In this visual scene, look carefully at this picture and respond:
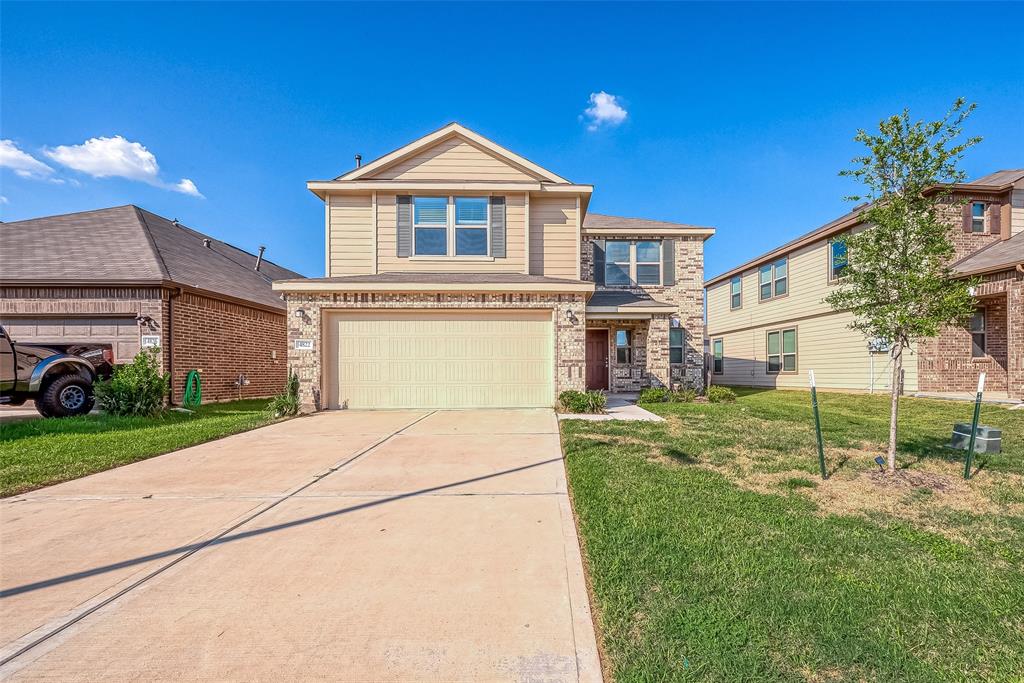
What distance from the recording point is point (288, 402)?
383 inches

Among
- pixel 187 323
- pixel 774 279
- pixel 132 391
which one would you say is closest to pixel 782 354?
pixel 774 279

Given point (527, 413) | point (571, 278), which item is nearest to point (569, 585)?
point (527, 413)

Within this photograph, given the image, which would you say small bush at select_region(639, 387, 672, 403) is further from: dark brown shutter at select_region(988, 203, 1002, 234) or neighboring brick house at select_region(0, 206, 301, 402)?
neighboring brick house at select_region(0, 206, 301, 402)

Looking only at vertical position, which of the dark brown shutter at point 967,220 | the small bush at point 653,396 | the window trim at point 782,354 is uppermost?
the dark brown shutter at point 967,220

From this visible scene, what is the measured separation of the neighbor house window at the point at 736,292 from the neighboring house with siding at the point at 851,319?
0.05 m

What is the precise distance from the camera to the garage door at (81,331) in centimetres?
1084

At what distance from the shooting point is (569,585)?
2.78 m

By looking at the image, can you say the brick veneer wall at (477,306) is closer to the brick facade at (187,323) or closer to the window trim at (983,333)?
A: the brick facade at (187,323)

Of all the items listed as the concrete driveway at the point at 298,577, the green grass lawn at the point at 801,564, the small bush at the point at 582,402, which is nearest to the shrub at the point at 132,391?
the concrete driveway at the point at 298,577

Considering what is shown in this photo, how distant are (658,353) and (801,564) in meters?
11.1

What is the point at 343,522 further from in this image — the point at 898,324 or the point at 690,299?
the point at 690,299

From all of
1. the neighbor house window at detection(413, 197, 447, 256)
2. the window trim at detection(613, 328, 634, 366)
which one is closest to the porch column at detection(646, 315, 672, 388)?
the window trim at detection(613, 328, 634, 366)

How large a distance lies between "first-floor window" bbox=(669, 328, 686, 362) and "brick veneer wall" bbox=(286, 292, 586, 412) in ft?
18.6

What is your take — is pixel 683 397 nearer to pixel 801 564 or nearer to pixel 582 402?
pixel 582 402
